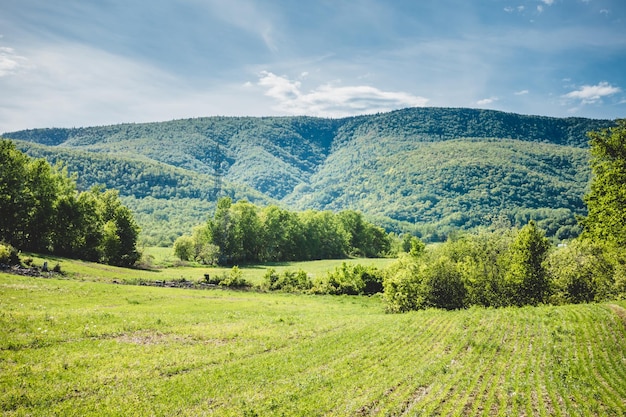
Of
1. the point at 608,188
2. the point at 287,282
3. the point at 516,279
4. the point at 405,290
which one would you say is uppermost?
the point at 608,188

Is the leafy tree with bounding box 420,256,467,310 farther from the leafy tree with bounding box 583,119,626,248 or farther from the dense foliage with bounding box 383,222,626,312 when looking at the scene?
the leafy tree with bounding box 583,119,626,248

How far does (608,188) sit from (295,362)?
97.3ft

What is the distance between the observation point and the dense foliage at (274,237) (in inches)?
3905

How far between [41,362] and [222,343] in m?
9.57

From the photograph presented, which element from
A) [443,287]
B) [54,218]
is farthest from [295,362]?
[54,218]

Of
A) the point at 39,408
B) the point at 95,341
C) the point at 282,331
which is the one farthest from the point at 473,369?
the point at 95,341

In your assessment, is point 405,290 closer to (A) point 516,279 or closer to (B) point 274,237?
(A) point 516,279

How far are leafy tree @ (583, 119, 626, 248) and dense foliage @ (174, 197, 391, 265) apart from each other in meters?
79.9

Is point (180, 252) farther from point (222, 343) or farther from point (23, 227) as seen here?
point (222, 343)

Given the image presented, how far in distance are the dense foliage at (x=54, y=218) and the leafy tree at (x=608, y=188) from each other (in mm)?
67001

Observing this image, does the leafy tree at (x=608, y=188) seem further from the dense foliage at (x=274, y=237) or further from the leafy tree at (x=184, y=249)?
the leafy tree at (x=184, y=249)

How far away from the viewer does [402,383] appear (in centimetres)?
1775

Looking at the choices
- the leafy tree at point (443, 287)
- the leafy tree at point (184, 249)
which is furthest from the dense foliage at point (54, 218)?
the leafy tree at point (443, 287)

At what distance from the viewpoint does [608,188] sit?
104 ft
